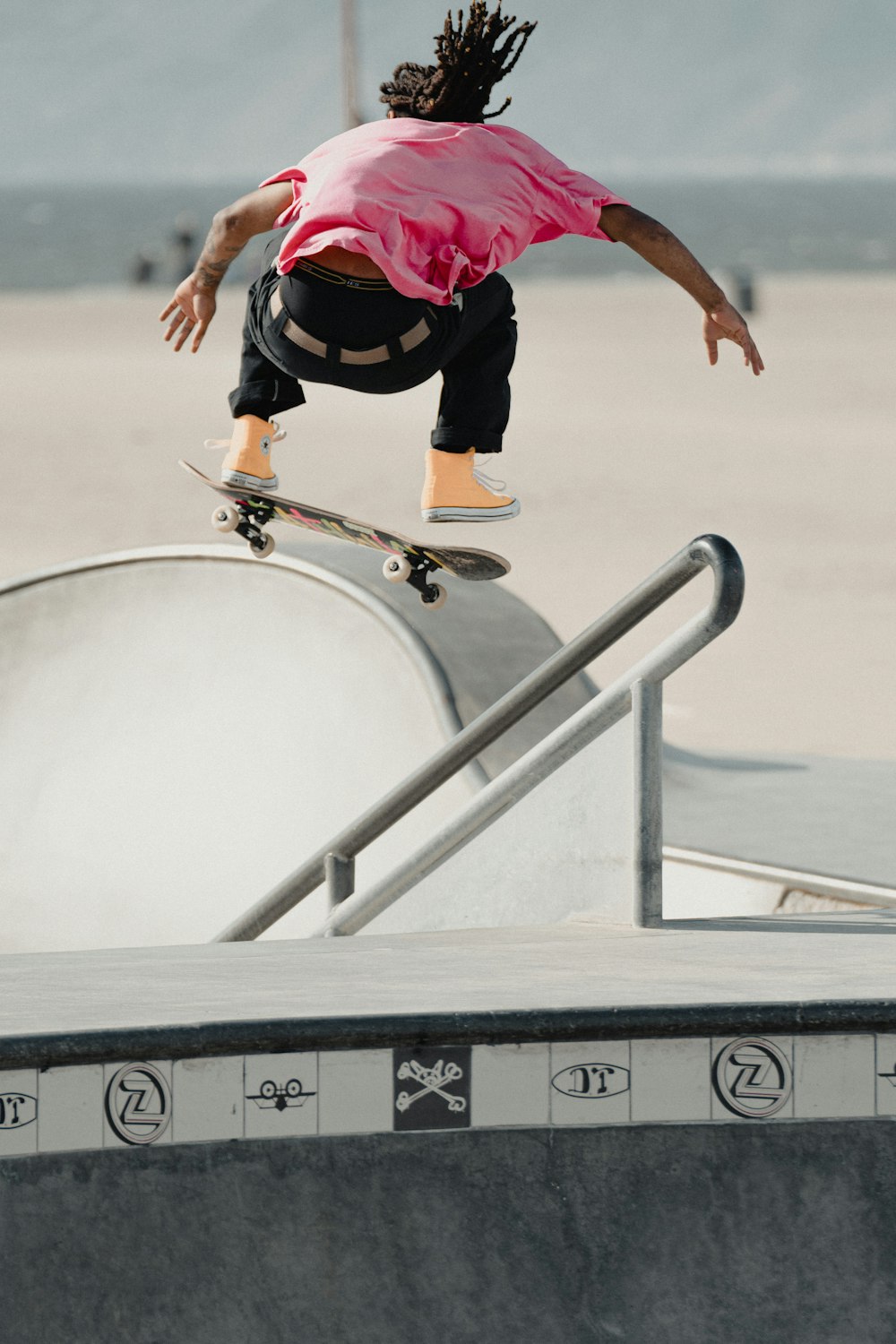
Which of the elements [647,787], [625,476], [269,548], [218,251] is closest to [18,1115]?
[647,787]

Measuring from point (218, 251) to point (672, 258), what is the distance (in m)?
1.22

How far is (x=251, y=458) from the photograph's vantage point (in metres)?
4.85

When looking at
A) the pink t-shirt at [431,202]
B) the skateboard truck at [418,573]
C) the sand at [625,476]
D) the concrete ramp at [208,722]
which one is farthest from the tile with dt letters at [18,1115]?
the sand at [625,476]

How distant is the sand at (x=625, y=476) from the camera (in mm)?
14742

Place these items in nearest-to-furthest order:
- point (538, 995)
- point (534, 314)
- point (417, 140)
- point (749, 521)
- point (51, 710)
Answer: point (538, 995)
point (417, 140)
point (51, 710)
point (749, 521)
point (534, 314)

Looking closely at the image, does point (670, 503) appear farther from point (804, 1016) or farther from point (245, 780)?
point (804, 1016)

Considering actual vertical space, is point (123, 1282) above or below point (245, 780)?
below

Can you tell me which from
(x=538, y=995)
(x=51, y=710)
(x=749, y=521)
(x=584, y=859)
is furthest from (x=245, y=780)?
(x=749, y=521)

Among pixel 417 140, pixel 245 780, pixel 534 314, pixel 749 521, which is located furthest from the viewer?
pixel 534 314

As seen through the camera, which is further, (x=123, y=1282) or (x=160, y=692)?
(x=160, y=692)

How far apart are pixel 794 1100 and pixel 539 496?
62.5 ft

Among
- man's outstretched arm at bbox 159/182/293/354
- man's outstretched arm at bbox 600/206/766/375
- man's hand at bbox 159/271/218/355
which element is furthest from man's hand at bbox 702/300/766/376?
man's hand at bbox 159/271/218/355

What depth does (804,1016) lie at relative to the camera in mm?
3131

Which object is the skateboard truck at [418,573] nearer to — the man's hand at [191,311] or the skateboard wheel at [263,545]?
the skateboard wheel at [263,545]
